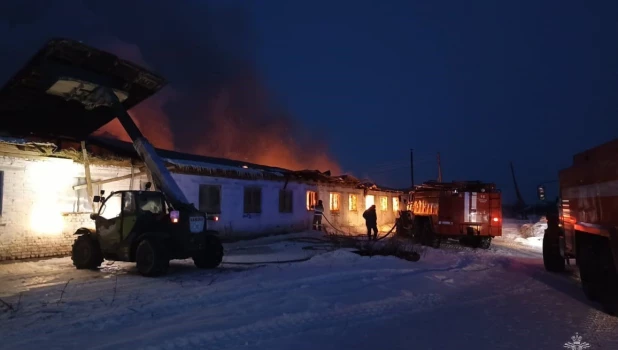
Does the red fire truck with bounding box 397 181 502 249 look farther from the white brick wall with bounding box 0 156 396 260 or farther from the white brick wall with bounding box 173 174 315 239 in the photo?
the white brick wall with bounding box 0 156 396 260

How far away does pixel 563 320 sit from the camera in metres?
6.28

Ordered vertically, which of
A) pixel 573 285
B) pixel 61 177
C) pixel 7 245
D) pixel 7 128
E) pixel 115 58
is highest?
pixel 115 58

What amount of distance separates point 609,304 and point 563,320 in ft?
5.75

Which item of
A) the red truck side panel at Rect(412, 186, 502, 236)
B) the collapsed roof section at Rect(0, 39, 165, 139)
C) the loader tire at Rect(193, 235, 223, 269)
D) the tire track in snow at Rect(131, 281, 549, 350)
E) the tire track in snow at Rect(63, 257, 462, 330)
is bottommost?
the tire track in snow at Rect(131, 281, 549, 350)

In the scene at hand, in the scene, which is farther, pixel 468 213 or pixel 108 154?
pixel 468 213

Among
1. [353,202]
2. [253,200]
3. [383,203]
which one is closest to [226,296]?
[253,200]

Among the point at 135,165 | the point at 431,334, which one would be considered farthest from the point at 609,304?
the point at 135,165

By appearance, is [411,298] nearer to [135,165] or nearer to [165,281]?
[165,281]

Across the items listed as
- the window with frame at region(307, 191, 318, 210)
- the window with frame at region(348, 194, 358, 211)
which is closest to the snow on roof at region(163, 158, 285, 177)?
the window with frame at region(307, 191, 318, 210)

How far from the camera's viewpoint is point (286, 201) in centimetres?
2198

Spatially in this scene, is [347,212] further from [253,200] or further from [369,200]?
[253,200]

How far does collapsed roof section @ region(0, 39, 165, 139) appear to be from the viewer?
33.9 feet

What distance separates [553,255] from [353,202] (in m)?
16.7

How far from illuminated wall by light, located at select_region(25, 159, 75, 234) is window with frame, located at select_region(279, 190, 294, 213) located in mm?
10110
